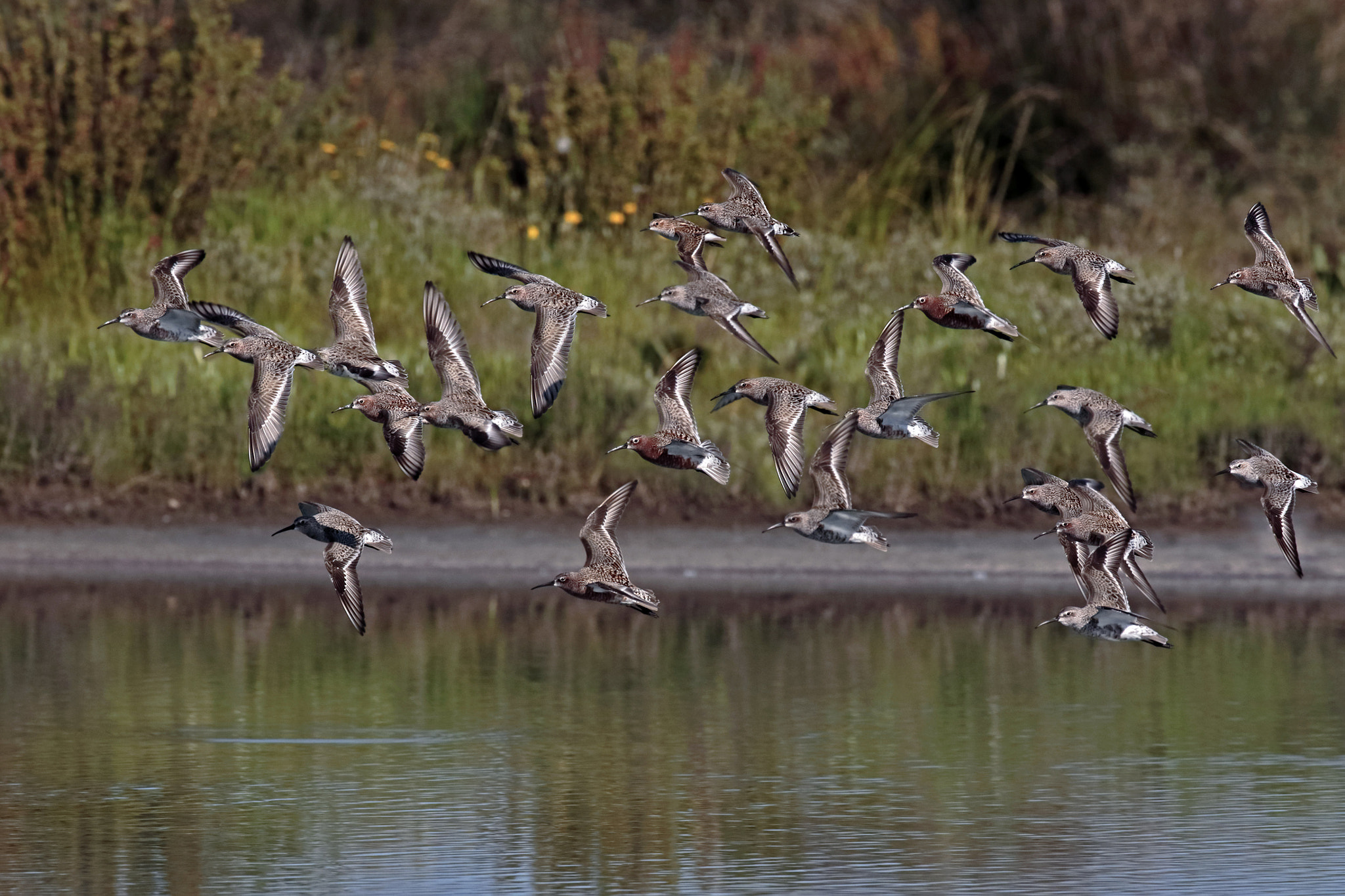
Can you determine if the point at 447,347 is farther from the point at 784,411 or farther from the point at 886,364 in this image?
the point at 886,364

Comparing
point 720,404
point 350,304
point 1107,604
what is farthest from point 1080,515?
point 350,304

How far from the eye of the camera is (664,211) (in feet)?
61.2

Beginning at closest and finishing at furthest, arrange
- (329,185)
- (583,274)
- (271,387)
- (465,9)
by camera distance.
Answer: (271,387)
(583,274)
(329,185)
(465,9)

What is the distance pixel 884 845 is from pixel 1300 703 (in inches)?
134

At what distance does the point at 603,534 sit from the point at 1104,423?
5.91 feet

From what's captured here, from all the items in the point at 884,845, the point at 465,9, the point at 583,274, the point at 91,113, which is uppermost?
A: the point at 465,9

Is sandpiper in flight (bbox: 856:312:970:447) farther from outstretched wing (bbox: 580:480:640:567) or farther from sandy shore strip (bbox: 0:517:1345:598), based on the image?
sandy shore strip (bbox: 0:517:1345:598)

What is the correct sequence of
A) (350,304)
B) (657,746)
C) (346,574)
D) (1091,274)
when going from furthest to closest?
(657,746)
(350,304)
(346,574)
(1091,274)

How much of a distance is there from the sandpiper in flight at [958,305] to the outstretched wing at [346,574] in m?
2.15

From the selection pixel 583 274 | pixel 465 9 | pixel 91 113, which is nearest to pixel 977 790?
pixel 583 274

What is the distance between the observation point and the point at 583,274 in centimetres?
1802

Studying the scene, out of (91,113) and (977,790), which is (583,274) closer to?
(91,113)

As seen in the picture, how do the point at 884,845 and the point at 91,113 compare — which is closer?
the point at 884,845

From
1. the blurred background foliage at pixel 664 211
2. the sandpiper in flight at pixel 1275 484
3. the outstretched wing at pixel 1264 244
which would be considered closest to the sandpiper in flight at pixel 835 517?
the sandpiper in flight at pixel 1275 484
